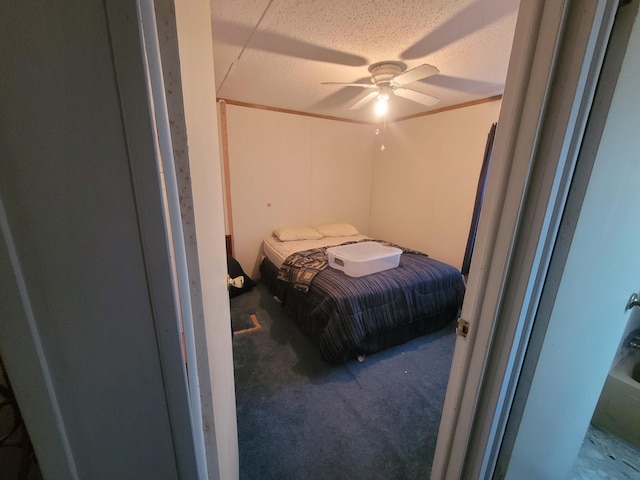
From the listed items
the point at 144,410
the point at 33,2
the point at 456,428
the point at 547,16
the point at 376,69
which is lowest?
the point at 456,428

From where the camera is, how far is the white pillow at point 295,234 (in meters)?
3.40

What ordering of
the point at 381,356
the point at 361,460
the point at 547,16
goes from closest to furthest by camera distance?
the point at 547,16 < the point at 361,460 < the point at 381,356

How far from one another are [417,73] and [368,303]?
5.73 feet

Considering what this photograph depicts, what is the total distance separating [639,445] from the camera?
4.60 feet

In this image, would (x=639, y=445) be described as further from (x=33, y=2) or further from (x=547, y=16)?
(x=33, y=2)

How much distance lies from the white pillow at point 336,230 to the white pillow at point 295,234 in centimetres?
10

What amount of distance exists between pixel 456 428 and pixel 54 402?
1.16m

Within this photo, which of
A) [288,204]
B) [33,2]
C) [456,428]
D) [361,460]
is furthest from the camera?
[288,204]

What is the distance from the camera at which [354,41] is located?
1.63 metres

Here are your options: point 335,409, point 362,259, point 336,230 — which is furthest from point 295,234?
point 335,409

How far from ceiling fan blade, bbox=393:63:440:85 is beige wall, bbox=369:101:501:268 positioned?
1.35 metres

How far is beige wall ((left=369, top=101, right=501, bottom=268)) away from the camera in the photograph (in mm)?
2855

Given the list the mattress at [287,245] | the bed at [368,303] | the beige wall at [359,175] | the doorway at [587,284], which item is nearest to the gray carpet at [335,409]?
the bed at [368,303]

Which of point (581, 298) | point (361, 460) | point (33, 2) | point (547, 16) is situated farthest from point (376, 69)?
point (361, 460)
